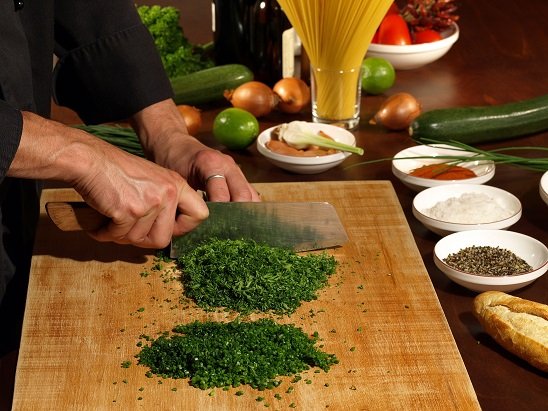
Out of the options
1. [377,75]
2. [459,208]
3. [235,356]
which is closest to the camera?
[235,356]

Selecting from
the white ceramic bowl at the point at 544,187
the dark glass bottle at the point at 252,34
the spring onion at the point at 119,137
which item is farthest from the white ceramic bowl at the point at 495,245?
the dark glass bottle at the point at 252,34

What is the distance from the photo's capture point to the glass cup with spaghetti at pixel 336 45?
85.2 inches

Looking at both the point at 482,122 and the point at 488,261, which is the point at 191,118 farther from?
the point at 488,261

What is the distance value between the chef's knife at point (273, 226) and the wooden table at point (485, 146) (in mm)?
210

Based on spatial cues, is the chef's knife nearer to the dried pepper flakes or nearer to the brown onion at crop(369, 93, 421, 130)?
the dried pepper flakes

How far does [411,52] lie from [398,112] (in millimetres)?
408

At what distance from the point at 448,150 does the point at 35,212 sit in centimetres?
97

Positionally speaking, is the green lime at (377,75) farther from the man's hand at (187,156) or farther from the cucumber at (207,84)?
the man's hand at (187,156)

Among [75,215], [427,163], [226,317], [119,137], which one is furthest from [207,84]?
[226,317]

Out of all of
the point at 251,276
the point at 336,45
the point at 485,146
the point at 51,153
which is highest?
the point at 51,153

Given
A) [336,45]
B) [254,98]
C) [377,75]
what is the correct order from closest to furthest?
[336,45], [254,98], [377,75]

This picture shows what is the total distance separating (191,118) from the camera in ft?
7.67

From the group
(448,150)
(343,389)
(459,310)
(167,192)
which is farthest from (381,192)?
(343,389)

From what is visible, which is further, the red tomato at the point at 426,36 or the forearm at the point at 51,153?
the red tomato at the point at 426,36
